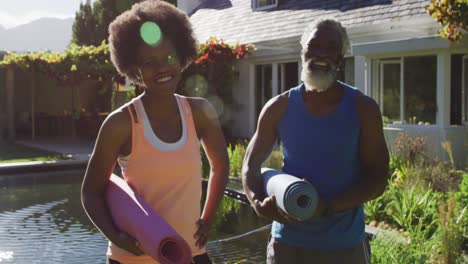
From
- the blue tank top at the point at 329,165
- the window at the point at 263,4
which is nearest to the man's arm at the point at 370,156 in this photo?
the blue tank top at the point at 329,165

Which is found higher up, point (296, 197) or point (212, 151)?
point (212, 151)

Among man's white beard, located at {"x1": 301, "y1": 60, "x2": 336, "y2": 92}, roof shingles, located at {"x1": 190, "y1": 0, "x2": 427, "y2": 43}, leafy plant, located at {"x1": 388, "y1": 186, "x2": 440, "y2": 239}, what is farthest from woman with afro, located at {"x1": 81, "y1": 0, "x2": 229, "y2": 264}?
roof shingles, located at {"x1": 190, "y1": 0, "x2": 427, "y2": 43}

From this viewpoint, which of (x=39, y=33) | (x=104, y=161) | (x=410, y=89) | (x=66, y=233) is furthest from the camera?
(x=39, y=33)

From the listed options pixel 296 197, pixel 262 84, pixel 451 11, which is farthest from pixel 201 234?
pixel 262 84

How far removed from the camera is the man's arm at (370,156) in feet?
8.01

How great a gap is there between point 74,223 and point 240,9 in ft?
38.0

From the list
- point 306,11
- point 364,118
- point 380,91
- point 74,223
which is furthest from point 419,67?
point 364,118

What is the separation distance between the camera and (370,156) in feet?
8.18

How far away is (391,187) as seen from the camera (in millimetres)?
6605

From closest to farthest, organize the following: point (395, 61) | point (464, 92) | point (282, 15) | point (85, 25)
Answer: point (464, 92) < point (395, 61) < point (282, 15) < point (85, 25)

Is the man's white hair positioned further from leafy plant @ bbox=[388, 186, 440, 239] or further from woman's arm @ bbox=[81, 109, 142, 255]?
leafy plant @ bbox=[388, 186, 440, 239]

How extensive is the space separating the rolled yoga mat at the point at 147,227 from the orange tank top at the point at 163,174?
83 millimetres

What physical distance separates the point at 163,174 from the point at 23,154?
13.0 m

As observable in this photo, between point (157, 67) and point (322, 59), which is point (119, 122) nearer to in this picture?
point (157, 67)
